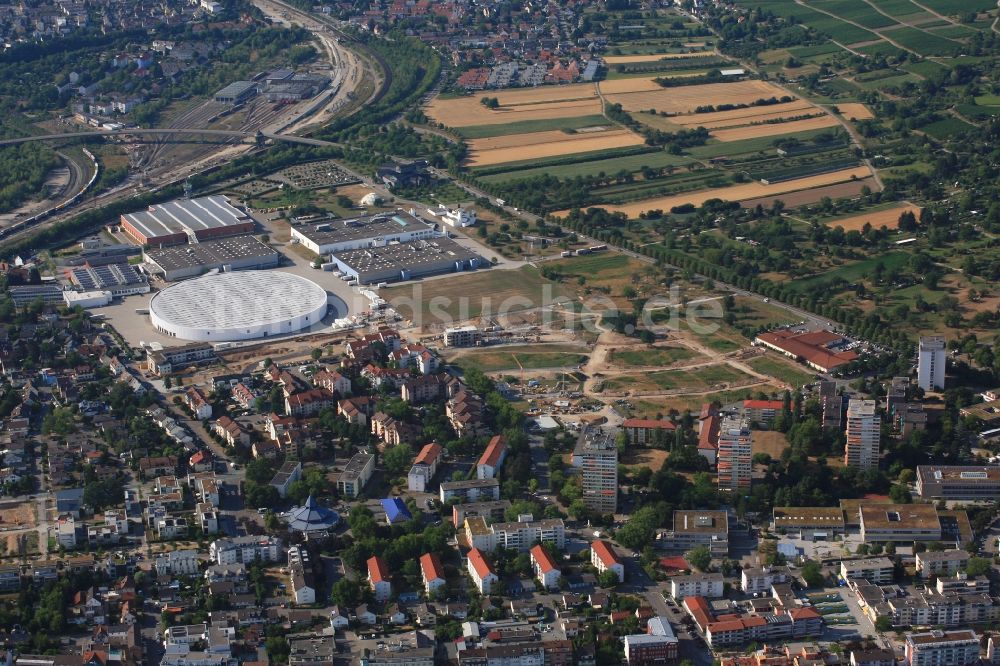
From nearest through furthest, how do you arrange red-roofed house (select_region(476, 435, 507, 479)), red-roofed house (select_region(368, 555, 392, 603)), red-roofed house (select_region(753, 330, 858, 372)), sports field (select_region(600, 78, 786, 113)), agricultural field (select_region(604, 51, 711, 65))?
1. red-roofed house (select_region(368, 555, 392, 603))
2. red-roofed house (select_region(476, 435, 507, 479))
3. red-roofed house (select_region(753, 330, 858, 372))
4. sports field (select_region(600, 78, 786, 113))
5. agricultural field (select_region(604, 51, 711, 65))

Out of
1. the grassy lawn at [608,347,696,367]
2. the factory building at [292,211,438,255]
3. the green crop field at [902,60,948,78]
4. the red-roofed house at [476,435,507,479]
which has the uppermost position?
the red-roofed house at [476,435,507,479]

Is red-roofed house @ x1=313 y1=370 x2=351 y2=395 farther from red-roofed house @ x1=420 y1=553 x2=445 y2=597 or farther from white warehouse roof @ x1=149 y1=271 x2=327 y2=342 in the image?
red-roofed house @ x1=420 y1=553 x2=445 y2=597

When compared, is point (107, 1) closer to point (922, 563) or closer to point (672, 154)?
point (672, 154)

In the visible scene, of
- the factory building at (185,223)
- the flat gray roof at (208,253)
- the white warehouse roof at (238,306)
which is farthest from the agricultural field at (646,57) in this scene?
the white warehouse roof at (238,306)

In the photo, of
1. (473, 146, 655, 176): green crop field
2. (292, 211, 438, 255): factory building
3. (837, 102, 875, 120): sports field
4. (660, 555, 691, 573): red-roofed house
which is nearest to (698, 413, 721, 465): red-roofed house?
(660, 555, 691, 573): red-roofed house

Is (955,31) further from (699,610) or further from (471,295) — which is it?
(699,610)

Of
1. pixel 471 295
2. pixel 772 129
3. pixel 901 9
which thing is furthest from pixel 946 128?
pixel 471 295

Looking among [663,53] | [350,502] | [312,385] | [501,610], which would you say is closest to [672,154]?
[663,53]
